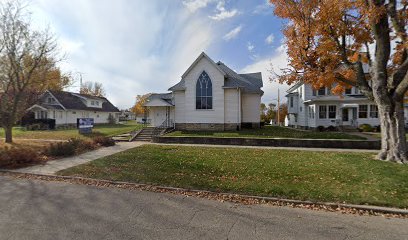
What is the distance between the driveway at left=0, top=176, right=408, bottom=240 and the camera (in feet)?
13.8

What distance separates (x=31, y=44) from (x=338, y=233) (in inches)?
802

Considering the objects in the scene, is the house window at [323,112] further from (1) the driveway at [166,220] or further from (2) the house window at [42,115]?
(2) the house window at [42,115]

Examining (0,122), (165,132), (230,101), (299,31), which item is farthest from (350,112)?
(0,122)

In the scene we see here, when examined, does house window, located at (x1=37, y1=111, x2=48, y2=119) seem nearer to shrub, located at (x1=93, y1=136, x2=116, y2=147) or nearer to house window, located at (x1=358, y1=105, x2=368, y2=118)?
shrub, located at (x1=93, y1=136, x2=116, y2=147)

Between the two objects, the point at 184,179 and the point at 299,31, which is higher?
the point at 299,31

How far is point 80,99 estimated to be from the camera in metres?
44.6

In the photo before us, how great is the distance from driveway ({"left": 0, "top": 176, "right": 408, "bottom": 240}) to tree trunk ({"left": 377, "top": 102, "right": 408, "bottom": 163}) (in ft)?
21.8

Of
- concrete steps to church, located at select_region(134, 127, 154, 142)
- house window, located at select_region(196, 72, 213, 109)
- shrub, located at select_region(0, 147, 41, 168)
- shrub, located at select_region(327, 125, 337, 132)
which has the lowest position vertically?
shrub, located at select_region(0, 147, 41, 168)

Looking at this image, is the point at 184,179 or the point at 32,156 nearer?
the point at 184,179

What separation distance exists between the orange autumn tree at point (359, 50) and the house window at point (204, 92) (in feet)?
35.8

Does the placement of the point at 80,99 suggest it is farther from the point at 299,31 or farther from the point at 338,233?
the point at 338,233

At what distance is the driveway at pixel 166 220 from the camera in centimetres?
420

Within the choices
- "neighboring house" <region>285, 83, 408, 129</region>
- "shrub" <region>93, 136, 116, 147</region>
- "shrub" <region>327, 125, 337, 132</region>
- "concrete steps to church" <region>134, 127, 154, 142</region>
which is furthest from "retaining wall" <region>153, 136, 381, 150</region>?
"shrub" <region>327, 125, 337, 132</region>

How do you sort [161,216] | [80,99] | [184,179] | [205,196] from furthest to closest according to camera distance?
[80,99], [184,179], [205,196], [161,216]
